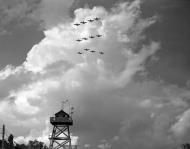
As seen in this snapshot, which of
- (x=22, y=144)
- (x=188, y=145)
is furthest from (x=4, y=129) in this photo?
(x=188, y=145)

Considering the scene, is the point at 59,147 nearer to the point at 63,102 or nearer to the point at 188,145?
the point at 63,102

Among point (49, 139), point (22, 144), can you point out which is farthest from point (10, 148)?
point (22, 144)

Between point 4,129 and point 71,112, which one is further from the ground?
point 71,112

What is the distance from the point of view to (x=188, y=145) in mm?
157875

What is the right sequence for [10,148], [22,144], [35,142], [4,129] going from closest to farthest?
[4,129] < [10,148] < [22,144] < [35,142]

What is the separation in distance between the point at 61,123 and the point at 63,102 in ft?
19.8

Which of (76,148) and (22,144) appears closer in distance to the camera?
(76,148)

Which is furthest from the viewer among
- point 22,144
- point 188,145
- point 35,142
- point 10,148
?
point 188,145

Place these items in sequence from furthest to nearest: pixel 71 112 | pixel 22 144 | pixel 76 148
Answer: pixel 22 144 < pixel 71 112 < pixel 76 148

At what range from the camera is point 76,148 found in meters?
77.9

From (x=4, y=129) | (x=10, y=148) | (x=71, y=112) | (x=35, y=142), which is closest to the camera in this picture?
(x=4, y=129)

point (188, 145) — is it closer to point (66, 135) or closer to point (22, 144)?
point (22, 144)

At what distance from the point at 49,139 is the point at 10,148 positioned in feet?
70.0

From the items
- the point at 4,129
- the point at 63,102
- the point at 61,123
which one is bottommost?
the point at 4,129
